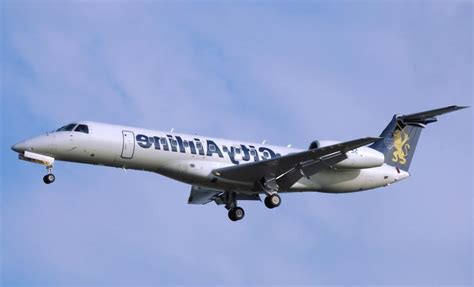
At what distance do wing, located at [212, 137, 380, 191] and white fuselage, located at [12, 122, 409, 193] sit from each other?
0.48 m

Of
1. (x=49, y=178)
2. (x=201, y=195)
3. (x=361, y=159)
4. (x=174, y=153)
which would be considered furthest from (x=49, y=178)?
(x=361, y=159)

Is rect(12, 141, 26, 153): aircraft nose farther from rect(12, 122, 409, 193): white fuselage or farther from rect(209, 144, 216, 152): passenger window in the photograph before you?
rect(209, 144, 216, 152): passenger window

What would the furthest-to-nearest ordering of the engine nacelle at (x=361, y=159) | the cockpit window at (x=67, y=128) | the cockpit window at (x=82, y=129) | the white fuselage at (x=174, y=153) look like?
the engine nacelle at (x=361, y=159)
the cockpit window at (x=67, y=128)
the cockpit window at (x=82, y=129)
the white fuselage at (x=174, y=153)

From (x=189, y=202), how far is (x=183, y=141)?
4.80 m

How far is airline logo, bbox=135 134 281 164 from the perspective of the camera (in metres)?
33.1

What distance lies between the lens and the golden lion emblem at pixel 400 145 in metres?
37.7

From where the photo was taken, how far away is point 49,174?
31.8 metres

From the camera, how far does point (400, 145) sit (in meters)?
37.8

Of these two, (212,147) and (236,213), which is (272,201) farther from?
A: (212,147)

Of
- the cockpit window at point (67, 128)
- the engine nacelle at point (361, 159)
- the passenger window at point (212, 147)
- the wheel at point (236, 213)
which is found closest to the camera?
the cockpit window at point (67, 128)

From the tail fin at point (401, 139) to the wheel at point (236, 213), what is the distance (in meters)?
5.73

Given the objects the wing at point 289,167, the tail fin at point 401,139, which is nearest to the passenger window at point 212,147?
the wing at point 289,167

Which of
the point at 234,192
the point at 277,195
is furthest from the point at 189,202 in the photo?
the point at 277,195

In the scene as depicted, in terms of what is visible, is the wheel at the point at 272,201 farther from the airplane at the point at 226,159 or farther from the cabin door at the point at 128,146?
the cabin door at the point at 128,146
